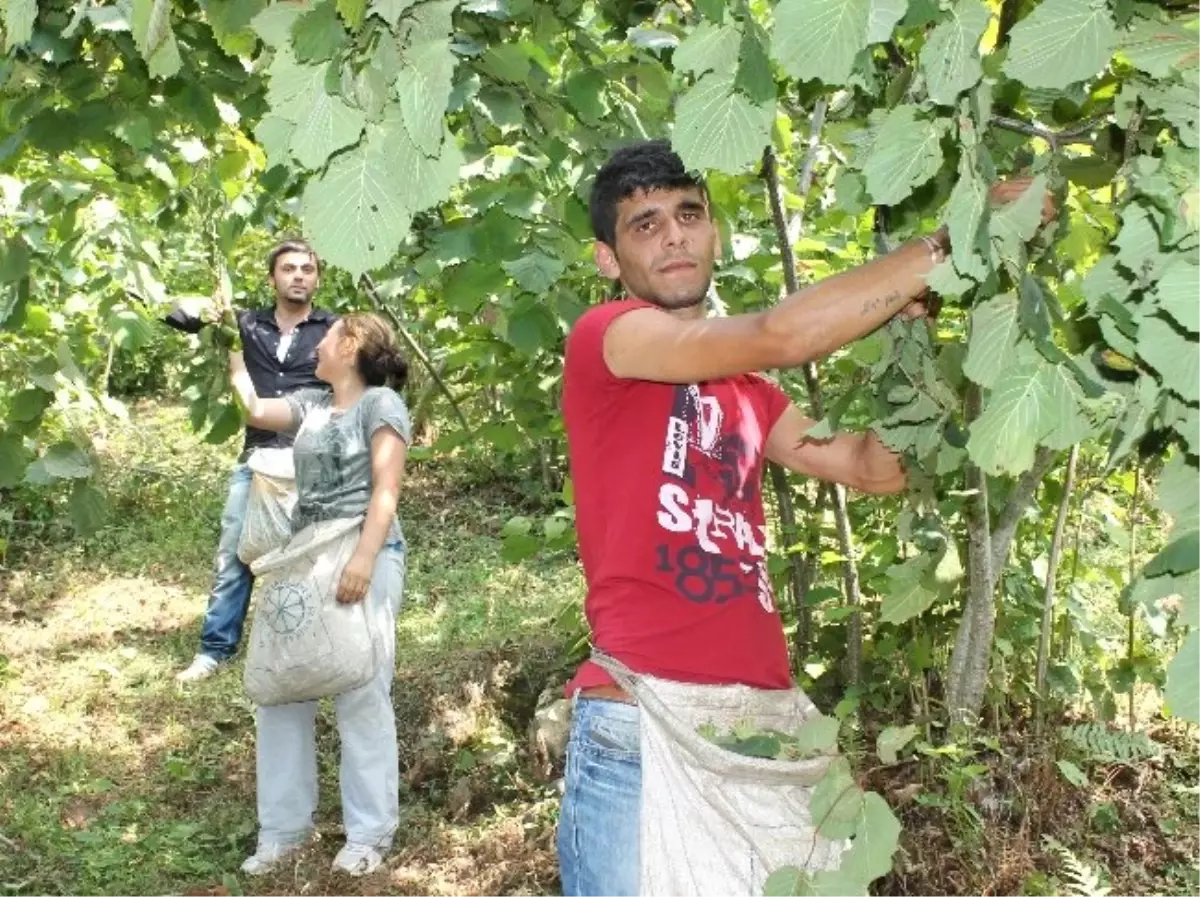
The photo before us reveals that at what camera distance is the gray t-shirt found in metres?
3.92

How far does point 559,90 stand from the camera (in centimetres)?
271

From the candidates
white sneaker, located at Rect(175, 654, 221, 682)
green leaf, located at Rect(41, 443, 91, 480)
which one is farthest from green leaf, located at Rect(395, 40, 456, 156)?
white sneaker, located at Rect(175, 654, 221, 682)

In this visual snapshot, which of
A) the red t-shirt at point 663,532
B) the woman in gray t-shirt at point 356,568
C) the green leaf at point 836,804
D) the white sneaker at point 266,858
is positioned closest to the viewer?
the green leaf at point 836,804

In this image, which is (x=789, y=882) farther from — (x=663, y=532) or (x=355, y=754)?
(x=355, y=754)

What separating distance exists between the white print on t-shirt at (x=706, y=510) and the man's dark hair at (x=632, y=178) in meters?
0.32

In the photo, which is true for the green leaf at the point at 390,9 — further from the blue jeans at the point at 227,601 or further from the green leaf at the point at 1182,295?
the blue jeans at the point at 227,601

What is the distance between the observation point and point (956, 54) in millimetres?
1168

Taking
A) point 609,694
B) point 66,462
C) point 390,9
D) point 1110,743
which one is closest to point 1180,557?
point 390,9

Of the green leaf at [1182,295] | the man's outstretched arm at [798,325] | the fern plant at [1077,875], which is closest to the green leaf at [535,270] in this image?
the man's outstretched arm at [798,325]

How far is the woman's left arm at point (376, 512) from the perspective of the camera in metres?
3.76

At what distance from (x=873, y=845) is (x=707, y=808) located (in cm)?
38

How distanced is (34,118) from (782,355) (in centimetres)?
183

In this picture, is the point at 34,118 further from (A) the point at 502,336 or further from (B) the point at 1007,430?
(B) the point at 1007,430

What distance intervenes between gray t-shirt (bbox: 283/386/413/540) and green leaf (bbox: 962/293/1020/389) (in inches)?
113
